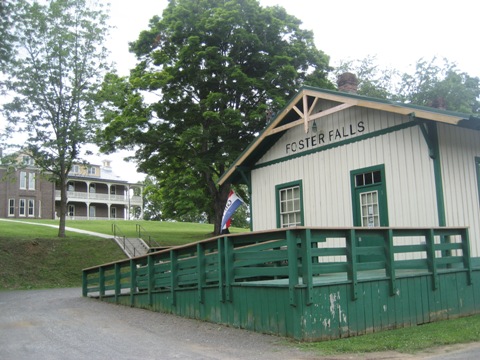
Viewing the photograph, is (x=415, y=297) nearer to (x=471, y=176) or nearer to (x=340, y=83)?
(x=471, y=176)

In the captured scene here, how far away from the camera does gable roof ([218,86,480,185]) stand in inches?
388

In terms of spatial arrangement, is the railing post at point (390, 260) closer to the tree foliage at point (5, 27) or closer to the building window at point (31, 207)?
the tree foliage at point (5, 27)

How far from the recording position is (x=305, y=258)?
7.67 metres

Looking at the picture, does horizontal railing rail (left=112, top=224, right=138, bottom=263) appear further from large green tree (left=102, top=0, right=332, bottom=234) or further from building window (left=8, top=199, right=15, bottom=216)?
building window (left=8, top=199, right=15, bottom=216)

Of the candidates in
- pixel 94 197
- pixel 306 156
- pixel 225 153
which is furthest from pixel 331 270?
pixel 94 197

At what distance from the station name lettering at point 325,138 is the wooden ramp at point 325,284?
292 centimetres

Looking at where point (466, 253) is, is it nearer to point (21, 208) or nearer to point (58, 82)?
point (58, 82)

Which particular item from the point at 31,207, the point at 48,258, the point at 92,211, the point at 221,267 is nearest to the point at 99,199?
the point at 92,211

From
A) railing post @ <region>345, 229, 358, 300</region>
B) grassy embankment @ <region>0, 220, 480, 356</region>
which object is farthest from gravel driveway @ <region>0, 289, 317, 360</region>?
grassy embankment @ <region>0, 220, 480, 356</region>

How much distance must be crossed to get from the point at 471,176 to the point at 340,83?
210 inches

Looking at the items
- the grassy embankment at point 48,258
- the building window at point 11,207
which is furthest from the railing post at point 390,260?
the building window at point 11,207

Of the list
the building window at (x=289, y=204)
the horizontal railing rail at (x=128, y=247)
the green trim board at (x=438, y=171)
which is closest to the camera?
the green trim board at (x=438, y=171)

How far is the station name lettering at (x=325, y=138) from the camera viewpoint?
12.3 meters

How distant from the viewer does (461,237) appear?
10.2 metres
